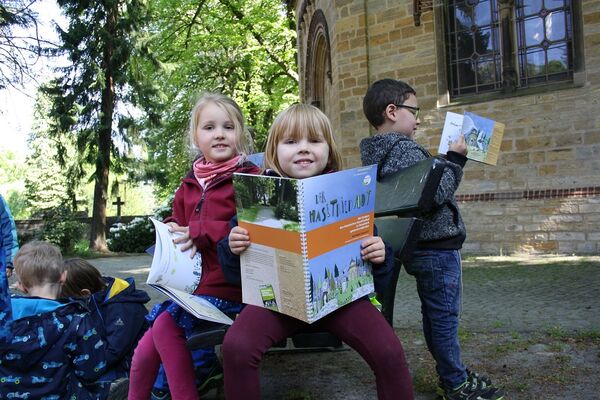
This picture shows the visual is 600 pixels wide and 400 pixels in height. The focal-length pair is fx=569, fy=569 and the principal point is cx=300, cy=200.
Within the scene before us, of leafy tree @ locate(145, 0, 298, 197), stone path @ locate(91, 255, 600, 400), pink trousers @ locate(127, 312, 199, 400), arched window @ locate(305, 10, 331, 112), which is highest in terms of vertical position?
leafy tree @ locate(145, 0, 298, 197)

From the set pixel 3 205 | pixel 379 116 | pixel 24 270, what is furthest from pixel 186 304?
pixel 379 116

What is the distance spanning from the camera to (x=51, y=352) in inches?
97.4

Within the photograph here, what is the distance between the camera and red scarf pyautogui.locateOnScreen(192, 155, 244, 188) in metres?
2.71

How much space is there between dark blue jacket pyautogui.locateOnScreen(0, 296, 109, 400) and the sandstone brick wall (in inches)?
304

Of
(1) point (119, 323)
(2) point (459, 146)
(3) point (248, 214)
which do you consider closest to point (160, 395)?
(1) point (119, 323)

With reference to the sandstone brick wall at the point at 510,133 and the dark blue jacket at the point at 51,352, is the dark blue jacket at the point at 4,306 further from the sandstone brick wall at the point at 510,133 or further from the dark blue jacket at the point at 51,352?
the sandstone brick wall at the point at 510,133

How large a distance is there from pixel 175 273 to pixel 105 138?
59.6 feet

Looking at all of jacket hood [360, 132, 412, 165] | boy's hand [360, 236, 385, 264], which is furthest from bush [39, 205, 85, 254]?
boy's hand [360, 236, 385, 264]

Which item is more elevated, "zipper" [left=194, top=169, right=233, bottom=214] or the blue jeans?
"zipper" [left=194, top=169, right=233, bottom=214]

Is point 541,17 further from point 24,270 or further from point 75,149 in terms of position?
point 75,149

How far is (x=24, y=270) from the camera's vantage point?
2.62 meters

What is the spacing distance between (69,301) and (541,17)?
8.71 metres

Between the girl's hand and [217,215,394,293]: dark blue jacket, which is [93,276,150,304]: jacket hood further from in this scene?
[217,215,394,293]: dark blue jacket

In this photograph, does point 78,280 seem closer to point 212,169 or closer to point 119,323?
point 119,323
